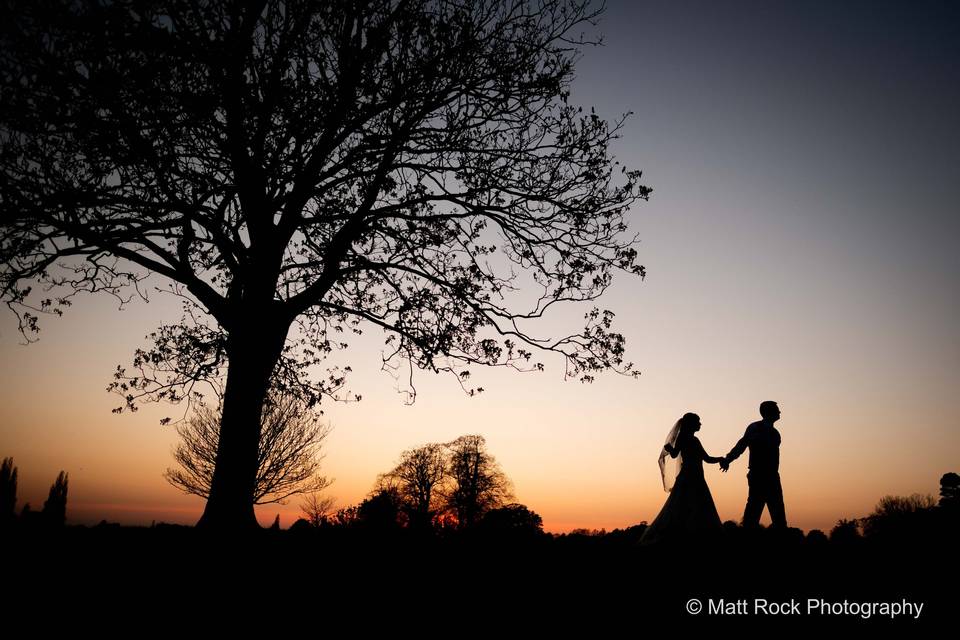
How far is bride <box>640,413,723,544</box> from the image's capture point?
10773 mm

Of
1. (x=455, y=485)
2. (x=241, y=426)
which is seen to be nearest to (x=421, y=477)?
(x=455, y=485)

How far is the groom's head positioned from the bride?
4.17 feet

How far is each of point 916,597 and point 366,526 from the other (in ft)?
30.1

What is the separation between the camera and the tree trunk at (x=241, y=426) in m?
10.9

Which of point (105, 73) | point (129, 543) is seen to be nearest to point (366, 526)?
point (129, 543)

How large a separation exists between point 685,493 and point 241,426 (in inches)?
362

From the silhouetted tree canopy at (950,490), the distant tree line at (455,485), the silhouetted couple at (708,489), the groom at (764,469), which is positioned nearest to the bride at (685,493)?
the silhouetted couple at (708,489)

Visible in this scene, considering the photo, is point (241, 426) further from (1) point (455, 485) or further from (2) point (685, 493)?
(1) point (455, 485)

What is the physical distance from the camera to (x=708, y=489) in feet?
36.6

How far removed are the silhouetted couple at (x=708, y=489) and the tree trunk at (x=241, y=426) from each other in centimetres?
815

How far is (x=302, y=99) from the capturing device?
36.2ft

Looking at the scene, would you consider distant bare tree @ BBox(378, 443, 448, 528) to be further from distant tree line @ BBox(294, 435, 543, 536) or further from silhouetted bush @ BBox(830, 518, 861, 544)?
silhouetted bush @ BBox(830, 518, 861, 544)

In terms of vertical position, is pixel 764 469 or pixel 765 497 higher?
pixel 764 469

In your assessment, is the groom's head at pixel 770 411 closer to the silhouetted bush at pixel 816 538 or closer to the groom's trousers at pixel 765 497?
the groom's trousers at pixel 765 497
